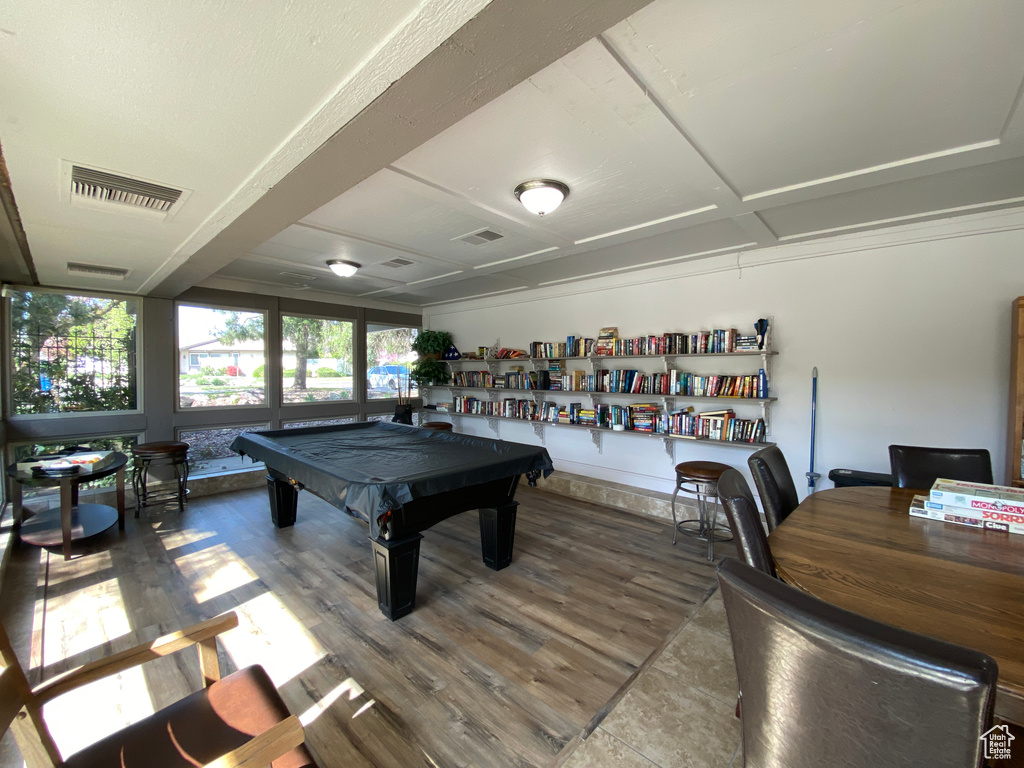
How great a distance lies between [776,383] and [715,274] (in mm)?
1206

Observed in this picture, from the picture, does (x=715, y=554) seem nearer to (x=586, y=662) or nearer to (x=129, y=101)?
(x=586, y=662)

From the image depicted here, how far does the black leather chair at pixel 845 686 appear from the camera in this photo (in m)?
0.66

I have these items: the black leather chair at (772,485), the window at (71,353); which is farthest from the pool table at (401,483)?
the window at (71,353)

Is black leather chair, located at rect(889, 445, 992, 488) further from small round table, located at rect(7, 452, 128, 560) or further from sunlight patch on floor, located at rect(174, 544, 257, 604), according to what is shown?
small round table, located at rect(7, 452, 128, 560)

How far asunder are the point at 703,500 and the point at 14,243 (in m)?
5.65

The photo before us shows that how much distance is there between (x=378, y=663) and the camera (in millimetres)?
2088

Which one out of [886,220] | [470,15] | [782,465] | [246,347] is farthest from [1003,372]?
[246,347]

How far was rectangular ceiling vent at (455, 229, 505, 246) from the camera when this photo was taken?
3.30 metres

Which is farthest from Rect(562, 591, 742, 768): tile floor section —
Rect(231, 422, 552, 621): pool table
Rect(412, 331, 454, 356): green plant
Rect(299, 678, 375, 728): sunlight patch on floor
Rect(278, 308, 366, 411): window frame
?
Rect(278, 308, 366, 411): window frame

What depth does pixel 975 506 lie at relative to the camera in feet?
5.64

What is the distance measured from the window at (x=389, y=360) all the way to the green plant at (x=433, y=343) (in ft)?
1.89

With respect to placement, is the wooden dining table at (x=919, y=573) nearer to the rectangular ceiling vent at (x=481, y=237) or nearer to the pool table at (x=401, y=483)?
the pool table at (x=401, y=483)

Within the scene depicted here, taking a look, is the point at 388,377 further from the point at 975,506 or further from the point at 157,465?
the point at 975,506

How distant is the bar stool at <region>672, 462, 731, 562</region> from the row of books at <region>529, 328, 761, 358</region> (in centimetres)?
110
